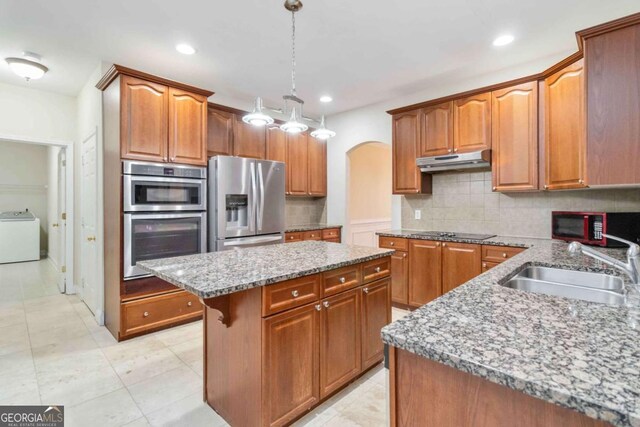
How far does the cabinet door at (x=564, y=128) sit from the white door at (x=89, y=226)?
14.7 ft

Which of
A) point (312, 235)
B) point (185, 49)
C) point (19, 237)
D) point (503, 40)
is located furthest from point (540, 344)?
point (19, 237)

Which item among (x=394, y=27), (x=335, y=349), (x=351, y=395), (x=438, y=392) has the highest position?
(x=394, y=27)

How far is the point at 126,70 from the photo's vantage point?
2803mm

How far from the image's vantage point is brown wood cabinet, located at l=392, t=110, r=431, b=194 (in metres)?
3.84

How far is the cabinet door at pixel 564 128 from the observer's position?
8.63 ft

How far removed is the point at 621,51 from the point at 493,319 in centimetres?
187

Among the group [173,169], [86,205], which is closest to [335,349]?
[173,169]

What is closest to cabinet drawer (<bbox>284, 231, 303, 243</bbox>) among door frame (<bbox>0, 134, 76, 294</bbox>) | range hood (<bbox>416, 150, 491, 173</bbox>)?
range hood (<bbox>416, 150, 491, 173</bbox>)

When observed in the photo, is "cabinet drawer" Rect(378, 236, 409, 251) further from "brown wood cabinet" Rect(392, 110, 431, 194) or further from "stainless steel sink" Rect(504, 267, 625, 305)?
"stainless steel sink" Rect(504, 267, 625, 305)

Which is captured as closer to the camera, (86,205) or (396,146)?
(86,205)

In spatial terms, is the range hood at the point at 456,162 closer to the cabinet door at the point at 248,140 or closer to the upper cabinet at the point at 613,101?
the upper cabinet at the point at 613,101

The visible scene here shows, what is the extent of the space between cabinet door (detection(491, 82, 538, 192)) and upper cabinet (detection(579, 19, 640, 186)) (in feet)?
4.06

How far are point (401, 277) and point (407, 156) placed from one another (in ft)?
4.83

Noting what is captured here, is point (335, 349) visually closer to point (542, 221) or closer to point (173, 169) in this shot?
point (173, 169)
